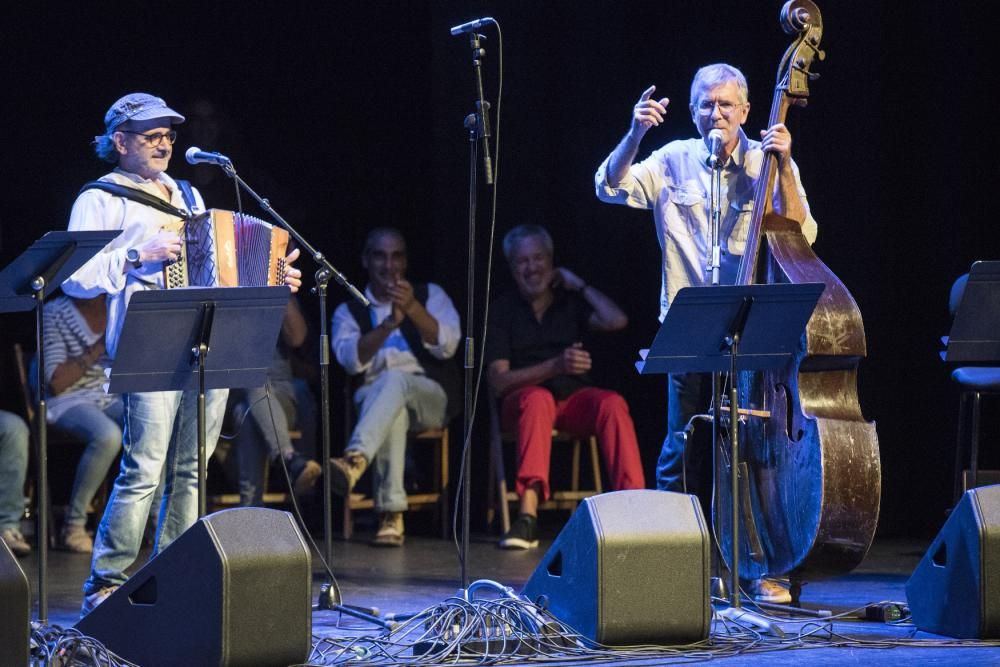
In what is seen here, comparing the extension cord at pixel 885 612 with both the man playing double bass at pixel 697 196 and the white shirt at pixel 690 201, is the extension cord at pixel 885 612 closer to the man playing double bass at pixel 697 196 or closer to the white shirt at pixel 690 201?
the man playing double bass at pixel 697 196

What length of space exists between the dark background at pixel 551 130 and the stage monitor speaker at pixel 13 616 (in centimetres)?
373

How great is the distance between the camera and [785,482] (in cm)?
438

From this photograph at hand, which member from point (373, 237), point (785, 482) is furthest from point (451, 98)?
point (785, 482)

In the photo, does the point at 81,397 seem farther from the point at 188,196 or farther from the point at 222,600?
the point at 222,600

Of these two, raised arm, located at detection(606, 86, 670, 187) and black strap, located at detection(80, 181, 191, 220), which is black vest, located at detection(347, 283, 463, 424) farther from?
black strap, located at detection(80, 181, 191, 220)

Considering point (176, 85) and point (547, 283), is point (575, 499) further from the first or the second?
point (176, 85)

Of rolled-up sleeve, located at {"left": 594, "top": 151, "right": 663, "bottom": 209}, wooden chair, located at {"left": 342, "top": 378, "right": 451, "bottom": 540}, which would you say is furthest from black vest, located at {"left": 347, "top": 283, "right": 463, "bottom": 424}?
rolled-up sleeve, located at {"left": 594, "top": 151, "right": 663, "bottom": 209}

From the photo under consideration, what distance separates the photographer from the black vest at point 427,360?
667cm

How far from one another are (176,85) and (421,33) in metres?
1.19

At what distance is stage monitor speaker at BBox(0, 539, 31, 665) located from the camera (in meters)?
3.03

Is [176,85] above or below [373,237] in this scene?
above

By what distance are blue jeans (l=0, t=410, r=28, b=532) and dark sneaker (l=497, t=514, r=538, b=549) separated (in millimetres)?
1952

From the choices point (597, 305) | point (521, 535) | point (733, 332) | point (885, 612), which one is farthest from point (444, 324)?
point (885, 612)

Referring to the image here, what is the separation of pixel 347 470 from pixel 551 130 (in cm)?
189
